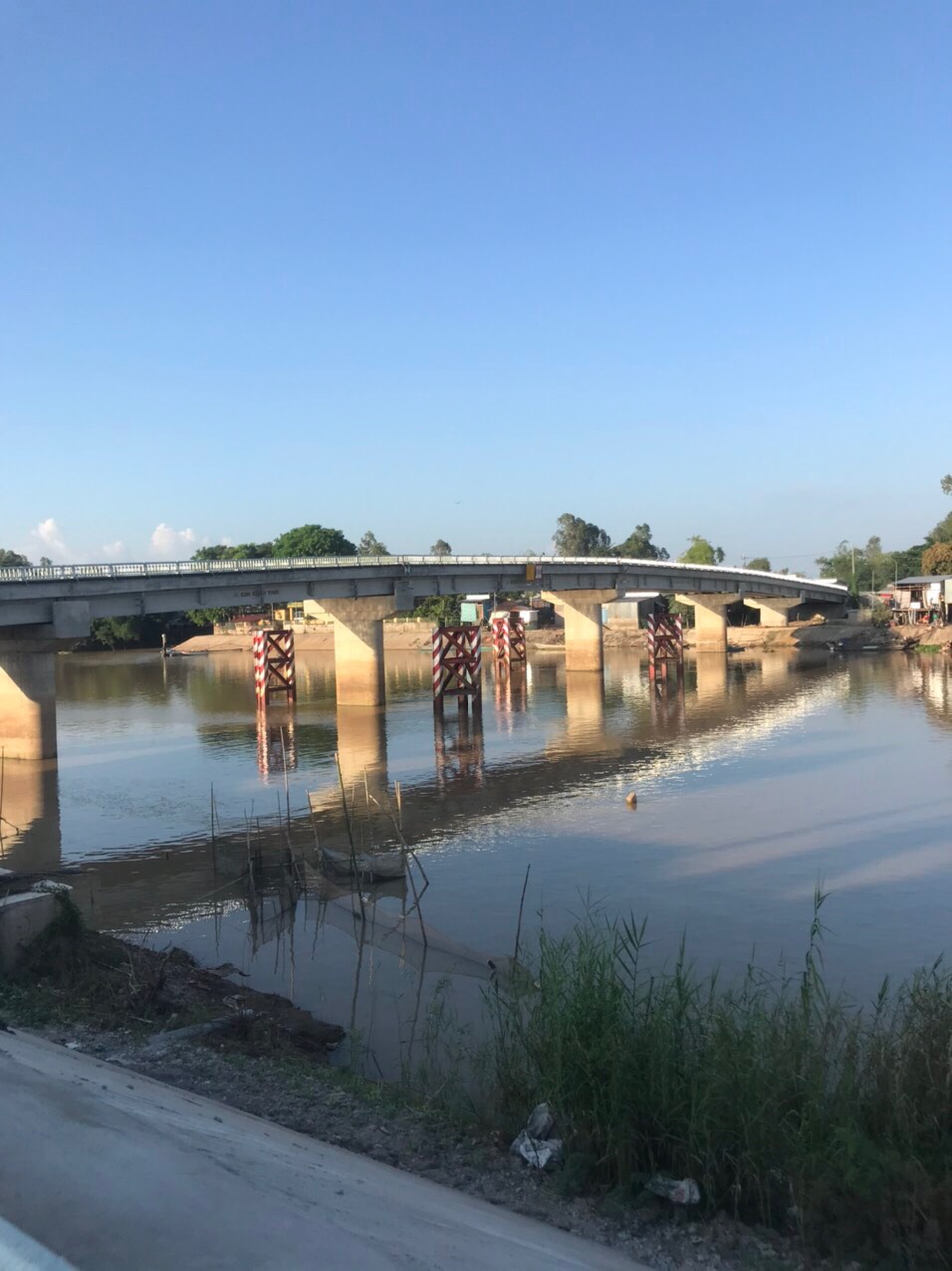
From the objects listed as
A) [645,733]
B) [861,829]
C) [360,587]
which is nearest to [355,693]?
[360,587]

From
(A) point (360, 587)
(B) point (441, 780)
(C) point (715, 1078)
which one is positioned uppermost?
(A) point (360, 587)

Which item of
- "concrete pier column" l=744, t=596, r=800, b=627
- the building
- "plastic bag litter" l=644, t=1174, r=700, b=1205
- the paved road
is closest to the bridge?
"concrete pier column" l=744, t=596, r=800, b=627

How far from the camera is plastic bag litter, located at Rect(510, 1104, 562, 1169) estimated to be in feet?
22.3

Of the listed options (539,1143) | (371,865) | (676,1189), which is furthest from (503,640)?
(676,1189)

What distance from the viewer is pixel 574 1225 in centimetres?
609

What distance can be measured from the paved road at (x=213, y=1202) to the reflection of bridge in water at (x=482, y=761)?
9503mm

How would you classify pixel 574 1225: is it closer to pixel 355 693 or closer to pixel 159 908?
pixel 159 908

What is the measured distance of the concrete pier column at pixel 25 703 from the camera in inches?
1234

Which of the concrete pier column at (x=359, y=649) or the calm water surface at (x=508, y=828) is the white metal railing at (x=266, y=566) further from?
the calm water surface at (x=508, y=828)

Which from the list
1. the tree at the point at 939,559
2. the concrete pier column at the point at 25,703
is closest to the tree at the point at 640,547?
the tree at the point at 939,559

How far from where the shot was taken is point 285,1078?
8.59 metres

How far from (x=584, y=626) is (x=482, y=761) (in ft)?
101

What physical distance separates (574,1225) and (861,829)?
15.3 meters

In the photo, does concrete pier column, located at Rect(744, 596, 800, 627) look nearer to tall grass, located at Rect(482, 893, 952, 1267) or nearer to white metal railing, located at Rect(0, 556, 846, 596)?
white metal railing, located at Rect(0, 556, 846, 596)
